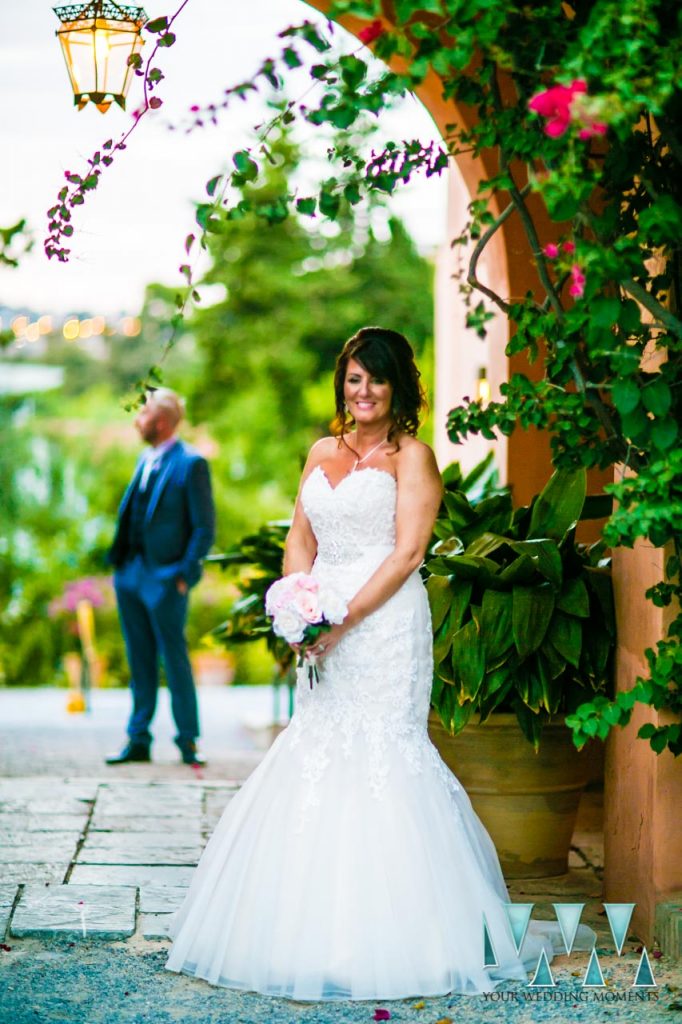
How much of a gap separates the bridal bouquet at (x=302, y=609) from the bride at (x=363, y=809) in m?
0.11

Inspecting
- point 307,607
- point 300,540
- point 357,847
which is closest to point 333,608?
point 307,607

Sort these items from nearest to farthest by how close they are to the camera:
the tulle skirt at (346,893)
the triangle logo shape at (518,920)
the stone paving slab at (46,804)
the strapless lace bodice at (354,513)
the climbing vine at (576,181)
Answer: the climbing vine at (576,181) → the tulle skirt at (346,893) → the triangle logo shape at (518,920) → the strapless lace bodice at (354,513) → the stone paving slab at (46,804)

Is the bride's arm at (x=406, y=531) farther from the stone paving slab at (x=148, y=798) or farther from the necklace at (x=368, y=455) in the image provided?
the stone paving slab at (x=148, y=798)

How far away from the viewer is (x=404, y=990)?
346 cm

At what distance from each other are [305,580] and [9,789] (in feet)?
10.3

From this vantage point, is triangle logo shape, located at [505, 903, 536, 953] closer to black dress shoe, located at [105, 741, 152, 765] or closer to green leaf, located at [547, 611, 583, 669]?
green leaf, located at [547, 611, 583, 669]

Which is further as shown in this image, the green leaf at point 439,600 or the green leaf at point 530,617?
the green leaf at point 439,600

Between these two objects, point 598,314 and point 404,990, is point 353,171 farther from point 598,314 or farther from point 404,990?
point 404,990

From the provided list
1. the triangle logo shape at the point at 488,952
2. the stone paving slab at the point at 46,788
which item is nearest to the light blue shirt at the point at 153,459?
the stone paving slab at the point at 46,788

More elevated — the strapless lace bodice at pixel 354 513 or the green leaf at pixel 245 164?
the green leaf at pixel 245 164

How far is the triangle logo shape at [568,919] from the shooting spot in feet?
12.4

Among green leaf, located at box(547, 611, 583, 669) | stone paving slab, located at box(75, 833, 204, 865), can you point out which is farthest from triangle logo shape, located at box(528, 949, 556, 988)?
stone paving slab, located at box(75, 833, 204, 865)

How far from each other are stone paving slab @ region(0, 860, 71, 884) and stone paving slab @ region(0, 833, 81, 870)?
0.06 m
